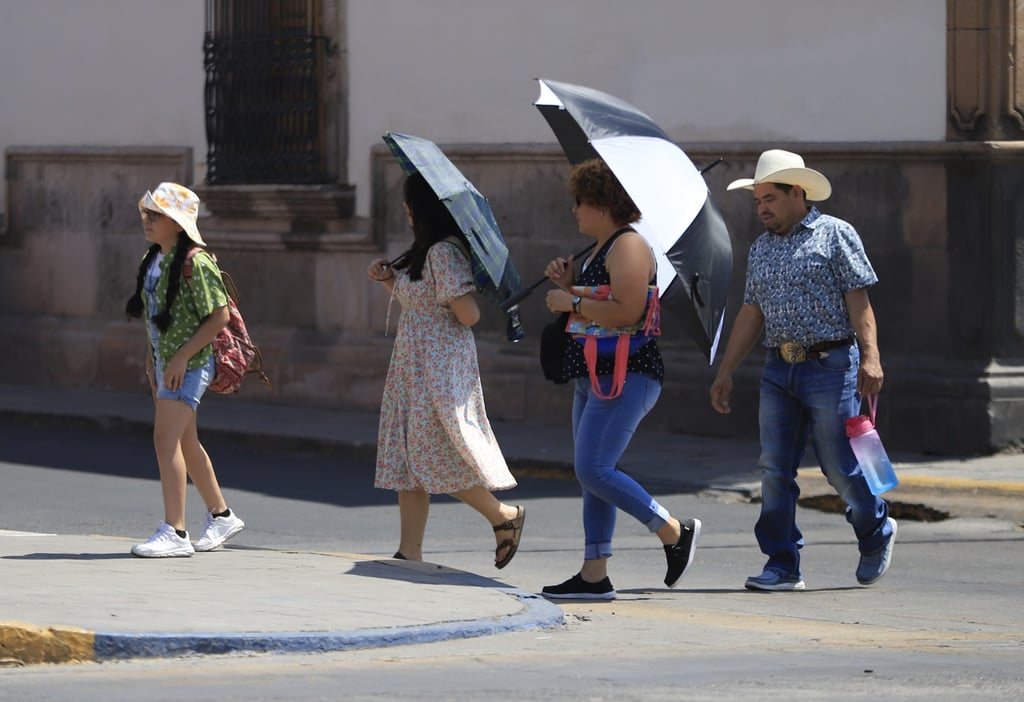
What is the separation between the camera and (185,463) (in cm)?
881

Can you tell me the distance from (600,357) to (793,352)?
93 cm

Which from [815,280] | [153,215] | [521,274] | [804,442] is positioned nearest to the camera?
[815,280]

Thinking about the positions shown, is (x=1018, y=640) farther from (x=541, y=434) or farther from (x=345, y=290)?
(x=345, y=290)

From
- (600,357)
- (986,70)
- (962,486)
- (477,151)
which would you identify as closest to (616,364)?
(600,357)

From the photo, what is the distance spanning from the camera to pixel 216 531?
8.77 meters

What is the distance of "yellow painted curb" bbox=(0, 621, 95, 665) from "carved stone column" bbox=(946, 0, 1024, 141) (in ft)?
25.4

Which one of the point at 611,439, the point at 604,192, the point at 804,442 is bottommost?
the point at 804,442

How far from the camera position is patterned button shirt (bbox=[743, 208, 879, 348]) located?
27.4ft

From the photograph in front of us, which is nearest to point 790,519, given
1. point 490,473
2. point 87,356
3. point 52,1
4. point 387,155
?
point 490,473

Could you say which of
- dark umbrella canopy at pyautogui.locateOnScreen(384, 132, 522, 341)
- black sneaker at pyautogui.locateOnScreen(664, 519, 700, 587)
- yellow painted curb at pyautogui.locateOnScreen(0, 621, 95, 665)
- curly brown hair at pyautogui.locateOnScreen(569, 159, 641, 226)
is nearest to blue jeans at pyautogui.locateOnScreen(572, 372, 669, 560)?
black sneaker at pyautogui.locateOnScreen(664, 519, 700, 587)

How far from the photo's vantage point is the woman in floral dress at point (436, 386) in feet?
26.8

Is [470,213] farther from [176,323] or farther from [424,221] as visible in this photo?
[176,323]

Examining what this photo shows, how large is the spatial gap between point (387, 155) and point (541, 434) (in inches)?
109

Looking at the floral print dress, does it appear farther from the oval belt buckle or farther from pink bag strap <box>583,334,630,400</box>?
the oval belt buckle
